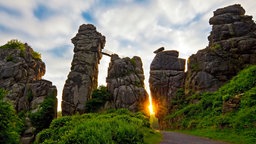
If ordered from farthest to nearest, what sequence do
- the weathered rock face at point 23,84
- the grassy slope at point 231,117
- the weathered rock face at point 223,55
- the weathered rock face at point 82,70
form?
the weathered rock face at point 82,70 < the weathered rock face at point 23,84 < the weathered rock face at point 223,55 < the grassy slope at point 231,117

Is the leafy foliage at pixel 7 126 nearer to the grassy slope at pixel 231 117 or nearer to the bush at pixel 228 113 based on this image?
the grassy slope at pixel 231 117

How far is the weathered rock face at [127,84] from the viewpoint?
177 feet

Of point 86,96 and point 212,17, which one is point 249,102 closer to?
point 212,17

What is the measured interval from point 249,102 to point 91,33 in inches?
1883

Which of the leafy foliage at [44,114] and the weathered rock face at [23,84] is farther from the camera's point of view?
the weathered rock face at [23,84]

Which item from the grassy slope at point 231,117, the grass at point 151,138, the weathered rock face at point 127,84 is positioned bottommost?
the grass at point 151,138

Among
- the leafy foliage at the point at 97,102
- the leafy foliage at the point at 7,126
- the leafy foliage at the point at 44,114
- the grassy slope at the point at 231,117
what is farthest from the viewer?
the leafy foliage at the point at 97,102

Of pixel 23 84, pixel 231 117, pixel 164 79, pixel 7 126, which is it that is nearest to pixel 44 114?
pixel 23 84

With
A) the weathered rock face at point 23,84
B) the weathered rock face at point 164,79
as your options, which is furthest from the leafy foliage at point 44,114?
the weathered rock face at point 164,79

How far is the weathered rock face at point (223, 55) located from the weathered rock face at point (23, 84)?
31.3m

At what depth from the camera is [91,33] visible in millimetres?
65312

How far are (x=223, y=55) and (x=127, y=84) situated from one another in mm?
20458

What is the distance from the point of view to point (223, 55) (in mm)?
48062

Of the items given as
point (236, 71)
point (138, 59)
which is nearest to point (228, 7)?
point (236, 71)
